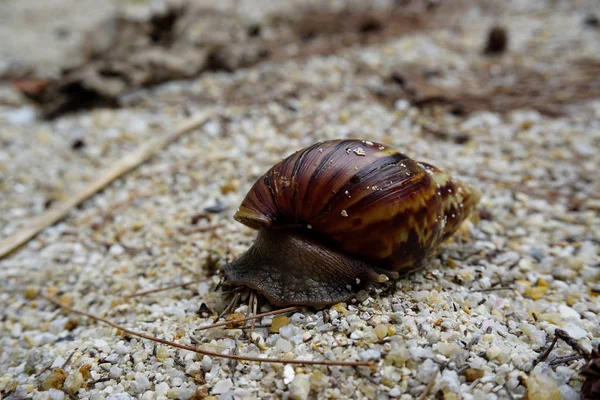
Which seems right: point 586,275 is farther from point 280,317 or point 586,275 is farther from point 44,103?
point 44,103

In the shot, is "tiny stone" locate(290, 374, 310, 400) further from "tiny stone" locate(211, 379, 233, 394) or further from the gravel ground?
"tiny stone" locate(211, 379, 233, 394)

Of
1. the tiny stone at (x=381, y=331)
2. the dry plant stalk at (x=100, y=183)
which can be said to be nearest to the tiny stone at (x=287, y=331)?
the tiny stone at (x=381, y=331)

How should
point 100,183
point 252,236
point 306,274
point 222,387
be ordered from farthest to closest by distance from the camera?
point 100,183 < point 252,236 < point 306,274 < point 222,387

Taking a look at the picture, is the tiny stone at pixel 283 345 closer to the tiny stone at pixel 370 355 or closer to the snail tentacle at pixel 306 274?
the snail tentacle at pixel 306 274

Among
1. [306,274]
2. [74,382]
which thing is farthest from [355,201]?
[74,382]

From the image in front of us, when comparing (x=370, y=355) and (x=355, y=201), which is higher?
(x=355, y=201)

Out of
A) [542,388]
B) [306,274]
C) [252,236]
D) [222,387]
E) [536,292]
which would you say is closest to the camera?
[542,388]

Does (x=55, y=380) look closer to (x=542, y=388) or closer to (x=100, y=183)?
(x=542, y=388)
